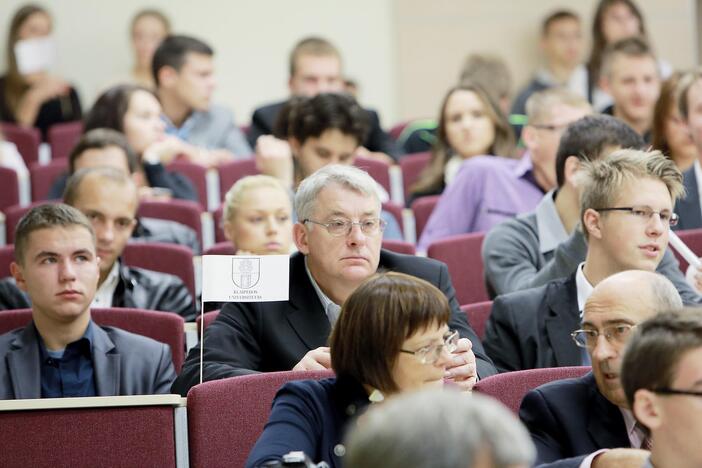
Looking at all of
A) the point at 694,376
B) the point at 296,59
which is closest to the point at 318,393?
the point at 694,376

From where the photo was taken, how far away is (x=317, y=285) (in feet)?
11.8

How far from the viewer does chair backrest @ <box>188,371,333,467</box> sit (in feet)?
9.80

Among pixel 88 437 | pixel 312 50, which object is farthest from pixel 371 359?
pixel 312 50

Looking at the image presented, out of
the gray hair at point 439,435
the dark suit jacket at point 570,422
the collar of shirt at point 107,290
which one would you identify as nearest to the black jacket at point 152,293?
the collar of shirt at point 107,290

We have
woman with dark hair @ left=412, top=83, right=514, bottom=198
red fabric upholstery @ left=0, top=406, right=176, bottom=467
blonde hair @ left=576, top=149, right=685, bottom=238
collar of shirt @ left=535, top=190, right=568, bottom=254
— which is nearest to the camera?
red fabric upholstery @ left=0, top=406, right=176, bottom=467

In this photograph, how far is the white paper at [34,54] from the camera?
8.01 meters

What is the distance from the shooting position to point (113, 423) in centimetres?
295

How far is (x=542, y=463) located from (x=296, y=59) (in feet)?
15.9

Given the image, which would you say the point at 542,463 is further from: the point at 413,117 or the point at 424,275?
the point at 413,117

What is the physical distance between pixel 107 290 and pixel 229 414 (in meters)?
1.60

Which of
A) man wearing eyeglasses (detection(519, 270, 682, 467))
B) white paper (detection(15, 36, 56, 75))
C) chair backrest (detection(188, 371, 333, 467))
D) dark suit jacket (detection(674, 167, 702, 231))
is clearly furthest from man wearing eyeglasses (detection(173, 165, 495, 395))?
white paper (detection(15, 36, 56, 75))

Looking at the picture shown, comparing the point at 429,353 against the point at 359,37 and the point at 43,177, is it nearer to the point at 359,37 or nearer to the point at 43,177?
the point at 43,177

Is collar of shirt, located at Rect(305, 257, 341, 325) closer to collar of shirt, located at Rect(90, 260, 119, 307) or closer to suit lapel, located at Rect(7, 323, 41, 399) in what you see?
suit lapel, located at Rect(7, 323, 41, 399)

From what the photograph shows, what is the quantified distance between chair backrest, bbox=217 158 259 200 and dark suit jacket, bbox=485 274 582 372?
285 centimetres
